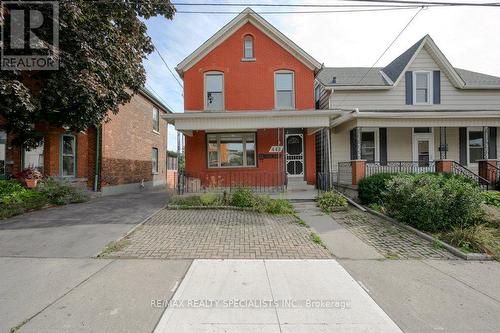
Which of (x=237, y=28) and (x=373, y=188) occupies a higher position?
(x=237, y=28)

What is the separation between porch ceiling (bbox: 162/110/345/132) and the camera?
11.2 meters

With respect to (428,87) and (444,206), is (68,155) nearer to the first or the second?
(444,206)

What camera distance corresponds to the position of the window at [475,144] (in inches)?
562

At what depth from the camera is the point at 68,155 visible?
12602 mm

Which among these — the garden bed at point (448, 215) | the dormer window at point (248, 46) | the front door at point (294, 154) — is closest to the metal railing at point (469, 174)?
the garden bed at point (448, 215)

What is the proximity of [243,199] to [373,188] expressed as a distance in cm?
478

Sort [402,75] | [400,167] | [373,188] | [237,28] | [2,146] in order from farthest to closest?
[402,75] → [237,28] → [400,167] → [2,146] → [373,188]

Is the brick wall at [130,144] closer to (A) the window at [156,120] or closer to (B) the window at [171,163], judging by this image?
(A) the window at [156,120]

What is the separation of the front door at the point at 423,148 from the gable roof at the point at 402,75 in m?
2.99

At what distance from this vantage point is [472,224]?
7.06m

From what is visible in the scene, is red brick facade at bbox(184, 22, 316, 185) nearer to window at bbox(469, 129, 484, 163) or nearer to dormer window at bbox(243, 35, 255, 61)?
dormer window at bbox(243, 35, 255, 61)

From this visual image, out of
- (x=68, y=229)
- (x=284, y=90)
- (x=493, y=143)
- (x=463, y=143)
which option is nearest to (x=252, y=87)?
(x=284, y=90)

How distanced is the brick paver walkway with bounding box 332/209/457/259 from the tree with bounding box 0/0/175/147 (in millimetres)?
8713

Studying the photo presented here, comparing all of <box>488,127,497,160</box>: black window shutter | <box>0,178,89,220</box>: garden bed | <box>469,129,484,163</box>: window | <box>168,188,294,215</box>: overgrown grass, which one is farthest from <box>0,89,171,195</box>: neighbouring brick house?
<box>488,127,497,160</box>: black window shutter
